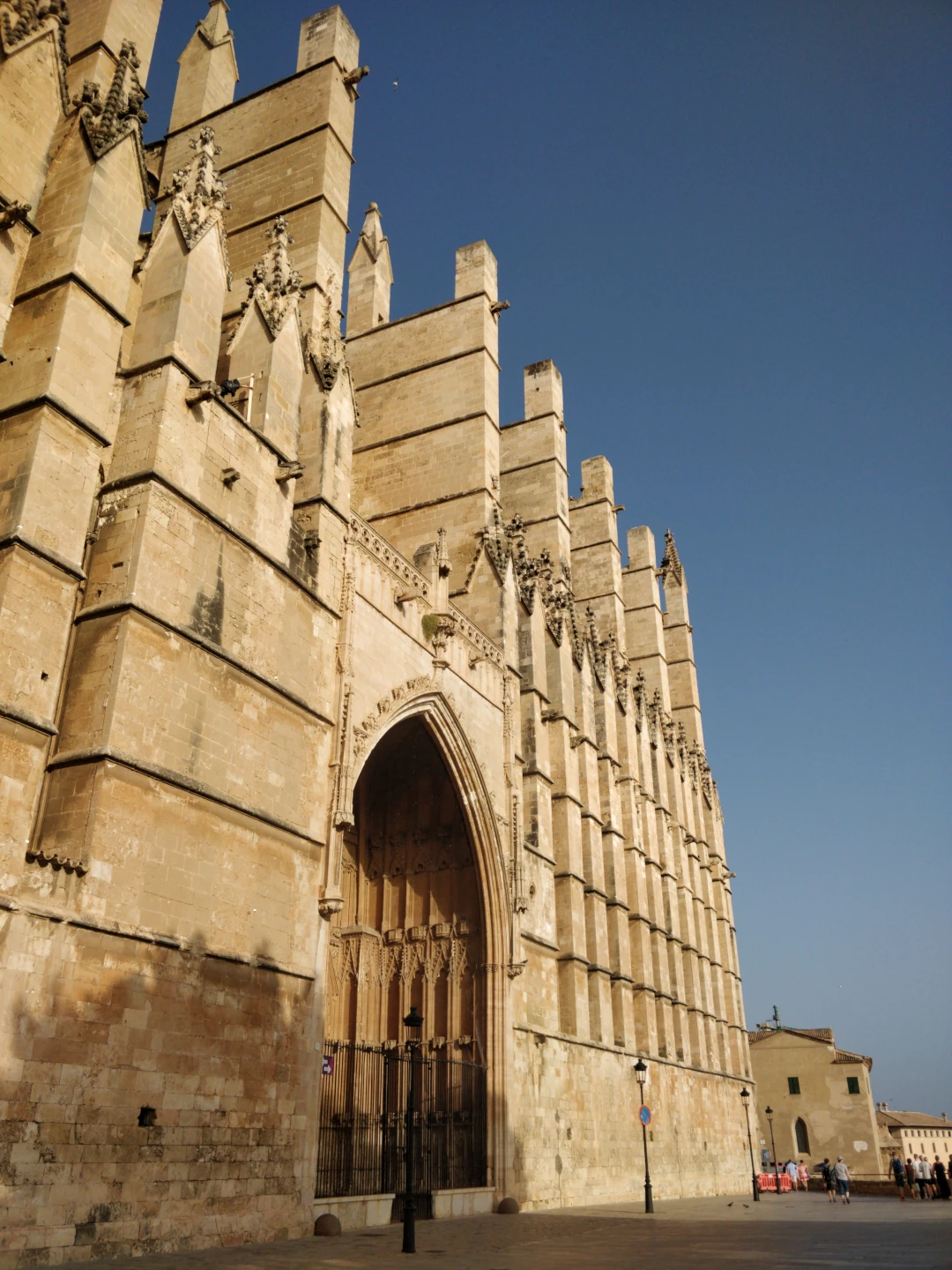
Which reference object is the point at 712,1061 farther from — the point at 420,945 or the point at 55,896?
the point at 55,896

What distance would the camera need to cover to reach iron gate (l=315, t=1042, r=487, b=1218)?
1331 cm

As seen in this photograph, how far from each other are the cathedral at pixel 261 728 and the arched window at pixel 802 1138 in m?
28.3

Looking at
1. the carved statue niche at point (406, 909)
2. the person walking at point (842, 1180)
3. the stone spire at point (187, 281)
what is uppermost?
the stone spire at point (187, 281)

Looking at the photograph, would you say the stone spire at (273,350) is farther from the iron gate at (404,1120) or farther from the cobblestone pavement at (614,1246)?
the cobblestone pavement at (614,1246)

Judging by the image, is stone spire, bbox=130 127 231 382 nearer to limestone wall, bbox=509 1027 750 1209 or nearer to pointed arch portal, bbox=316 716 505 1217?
pointed arch portal, bbox=316 716 505 1217

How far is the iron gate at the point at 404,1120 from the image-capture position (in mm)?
13312

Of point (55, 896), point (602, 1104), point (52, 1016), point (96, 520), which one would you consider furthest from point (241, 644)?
point (602, 1104)

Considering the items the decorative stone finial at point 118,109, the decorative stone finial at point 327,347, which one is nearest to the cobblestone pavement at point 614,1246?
the decorative stone finial at point 327,347

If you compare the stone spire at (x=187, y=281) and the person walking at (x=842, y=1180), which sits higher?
the stone spire at (x=187, y=281)

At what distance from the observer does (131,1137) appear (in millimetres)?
8578

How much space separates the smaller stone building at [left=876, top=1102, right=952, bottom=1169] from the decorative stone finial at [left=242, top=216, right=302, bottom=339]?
52.5 metres

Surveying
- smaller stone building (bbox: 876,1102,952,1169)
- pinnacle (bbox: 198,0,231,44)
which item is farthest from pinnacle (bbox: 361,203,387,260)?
smaller stone building (bbox: 876,1102,952,1169)

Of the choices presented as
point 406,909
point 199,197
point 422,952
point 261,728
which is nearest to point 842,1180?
point 422,952

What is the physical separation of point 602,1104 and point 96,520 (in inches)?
544
